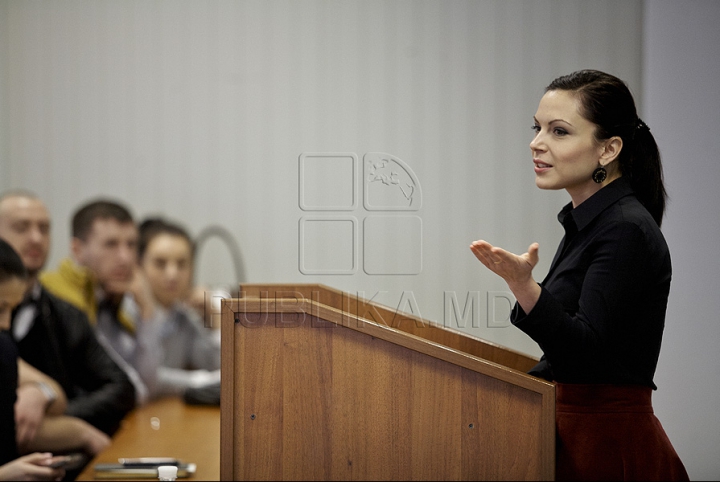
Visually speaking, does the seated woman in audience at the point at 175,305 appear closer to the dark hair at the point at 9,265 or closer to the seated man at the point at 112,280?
the seated man at the point at 112,280

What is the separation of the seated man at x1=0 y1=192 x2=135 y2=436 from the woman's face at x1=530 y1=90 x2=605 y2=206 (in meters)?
2.14

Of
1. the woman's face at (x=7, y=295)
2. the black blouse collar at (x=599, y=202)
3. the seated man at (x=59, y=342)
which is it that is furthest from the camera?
the seated man at (x=59, y=342)

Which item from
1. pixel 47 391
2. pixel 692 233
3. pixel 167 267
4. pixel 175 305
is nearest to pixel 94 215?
pixel 167 267

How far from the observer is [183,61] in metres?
4.25

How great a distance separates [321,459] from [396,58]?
3.13 metres

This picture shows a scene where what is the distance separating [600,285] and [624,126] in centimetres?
33

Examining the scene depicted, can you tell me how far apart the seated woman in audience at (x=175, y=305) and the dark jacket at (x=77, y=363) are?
607 mm

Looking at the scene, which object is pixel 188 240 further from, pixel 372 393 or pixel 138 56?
pixel 372 393

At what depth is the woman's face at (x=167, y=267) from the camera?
3.86 metres

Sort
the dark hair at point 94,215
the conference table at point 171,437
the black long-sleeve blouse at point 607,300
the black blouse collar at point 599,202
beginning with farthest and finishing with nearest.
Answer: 1. the dark hair at point 94,215
2. the conference table at point 171,437
3. the black blouse collar at point 599,202
4. the black long-sleeve blouse at point 607,300

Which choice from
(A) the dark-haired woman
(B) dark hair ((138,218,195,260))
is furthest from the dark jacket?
(A) the dark-haired woman

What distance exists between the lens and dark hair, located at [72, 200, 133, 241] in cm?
368

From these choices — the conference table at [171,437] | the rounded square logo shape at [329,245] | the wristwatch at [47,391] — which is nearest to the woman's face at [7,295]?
the wristwatch at [47,391]

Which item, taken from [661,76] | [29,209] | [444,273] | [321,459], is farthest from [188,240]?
[321,459]
